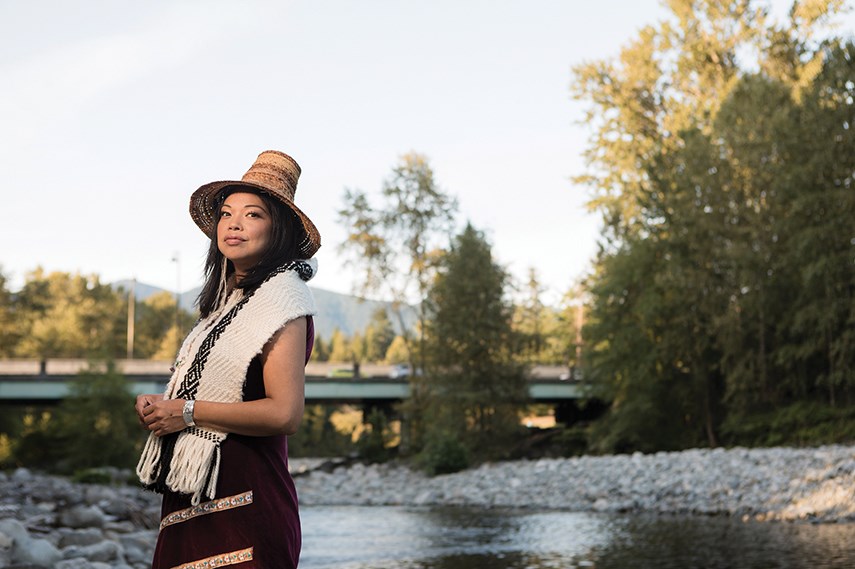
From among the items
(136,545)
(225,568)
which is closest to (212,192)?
(225,568)

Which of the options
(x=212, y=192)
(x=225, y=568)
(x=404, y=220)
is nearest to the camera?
(x=225, y=568)

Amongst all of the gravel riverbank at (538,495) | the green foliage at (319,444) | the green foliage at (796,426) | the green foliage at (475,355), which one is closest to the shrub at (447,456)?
A: the gravel riverbank at (538,495)

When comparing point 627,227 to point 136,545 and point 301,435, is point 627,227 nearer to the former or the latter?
point 136,545

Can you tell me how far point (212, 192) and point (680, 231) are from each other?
897 inches

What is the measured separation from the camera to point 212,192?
7.83 feet

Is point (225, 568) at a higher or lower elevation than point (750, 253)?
lower

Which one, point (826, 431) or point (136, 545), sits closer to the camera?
point (136, 545)

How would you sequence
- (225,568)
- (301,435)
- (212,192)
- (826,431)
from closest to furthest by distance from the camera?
(225,568) → (212,192) → (826,431) → (301,435)

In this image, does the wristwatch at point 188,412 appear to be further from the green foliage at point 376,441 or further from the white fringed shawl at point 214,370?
the green foliage at point 376,441

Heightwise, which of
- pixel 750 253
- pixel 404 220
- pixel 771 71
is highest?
pixel 771 71

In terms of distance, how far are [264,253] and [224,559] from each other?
2.17 feet

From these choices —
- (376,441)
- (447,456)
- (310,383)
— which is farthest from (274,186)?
(310,383)

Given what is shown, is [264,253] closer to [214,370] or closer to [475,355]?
[214,370]

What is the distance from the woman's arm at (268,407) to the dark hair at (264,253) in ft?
0.69
